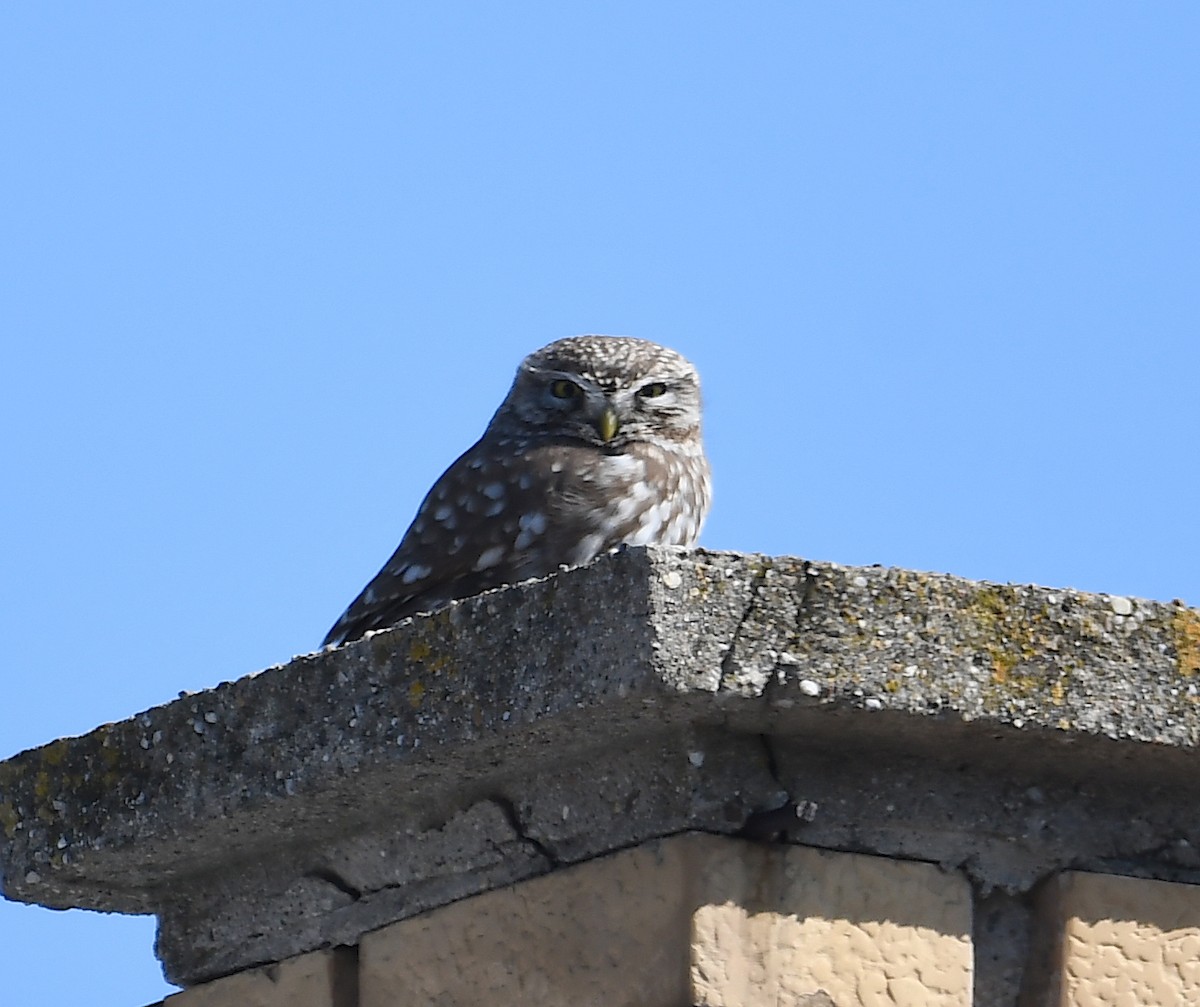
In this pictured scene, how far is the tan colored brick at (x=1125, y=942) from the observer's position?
2.98 metres

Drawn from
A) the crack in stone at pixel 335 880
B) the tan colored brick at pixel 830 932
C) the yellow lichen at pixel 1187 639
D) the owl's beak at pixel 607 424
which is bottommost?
the tan colored brick at pixel 830 932

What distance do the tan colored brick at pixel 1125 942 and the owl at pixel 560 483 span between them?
253 centimetres

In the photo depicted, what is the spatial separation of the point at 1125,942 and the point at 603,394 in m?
4.13

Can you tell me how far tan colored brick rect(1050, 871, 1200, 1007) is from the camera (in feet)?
9.77

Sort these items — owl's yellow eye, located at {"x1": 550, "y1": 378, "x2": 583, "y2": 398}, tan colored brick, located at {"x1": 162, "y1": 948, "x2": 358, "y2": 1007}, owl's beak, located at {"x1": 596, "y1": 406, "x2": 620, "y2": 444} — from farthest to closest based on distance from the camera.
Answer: owl's yellow eye, located at {"x1": 550, "y1": 378, "x2": 583, "y2": 398} → owl's beak, located at {"x1": 596, "y1": 406, "x2": 620, "y2": 444} → tan colored brick, located at {"x1": 162, "y1": 948, "x2": 358, "y2": 1007}

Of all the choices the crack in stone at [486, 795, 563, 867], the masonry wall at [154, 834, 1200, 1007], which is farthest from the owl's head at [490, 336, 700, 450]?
the masonry wall at [154, 834, 1200, 1007]

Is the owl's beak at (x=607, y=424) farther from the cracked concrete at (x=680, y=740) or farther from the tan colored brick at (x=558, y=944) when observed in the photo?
the tan colored brick at (x=558, y=944)

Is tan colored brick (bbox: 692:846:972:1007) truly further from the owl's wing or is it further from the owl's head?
the owl's head

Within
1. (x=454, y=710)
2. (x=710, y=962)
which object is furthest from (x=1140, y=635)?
(x=454, y=710)

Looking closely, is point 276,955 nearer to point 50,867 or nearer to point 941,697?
point 50,867

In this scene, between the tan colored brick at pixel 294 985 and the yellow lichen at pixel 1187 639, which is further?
the tan colored brick at pixel 294 985

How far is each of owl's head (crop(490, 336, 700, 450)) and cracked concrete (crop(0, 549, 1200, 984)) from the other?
3492 mm

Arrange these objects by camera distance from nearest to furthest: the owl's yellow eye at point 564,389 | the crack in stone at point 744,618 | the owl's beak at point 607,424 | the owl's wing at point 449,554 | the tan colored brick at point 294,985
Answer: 1. the crack in stone at point 744,618
2. the tan colored brick at point 294,985
3. the owl's wing at point 449,554
4. the owl's beak at point 607,424
5. the owl's yellow eye at point 564,389

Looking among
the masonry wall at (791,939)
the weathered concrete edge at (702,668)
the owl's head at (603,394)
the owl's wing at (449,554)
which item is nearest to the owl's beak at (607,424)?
the owl's head at (603,394)
